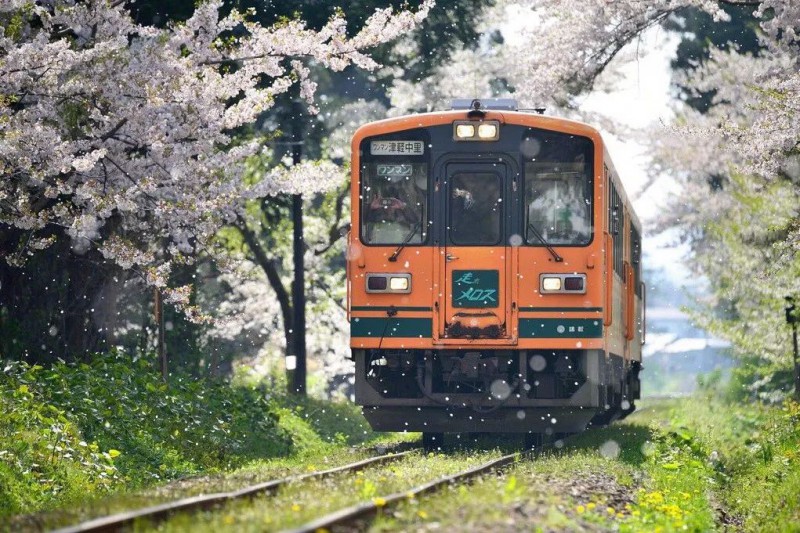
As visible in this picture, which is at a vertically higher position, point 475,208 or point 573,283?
point 475,208

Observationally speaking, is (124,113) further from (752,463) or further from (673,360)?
(673,360)

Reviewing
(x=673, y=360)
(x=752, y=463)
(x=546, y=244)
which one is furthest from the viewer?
→ (x=673, y=360)

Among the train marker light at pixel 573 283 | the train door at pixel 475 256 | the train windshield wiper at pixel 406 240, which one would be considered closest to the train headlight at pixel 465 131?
the train door at pixel 475 256

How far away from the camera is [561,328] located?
14312 millimetres

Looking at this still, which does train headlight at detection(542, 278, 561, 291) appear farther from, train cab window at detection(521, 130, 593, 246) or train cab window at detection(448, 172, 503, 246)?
train cab window at detection(448, 172, 503, 246)

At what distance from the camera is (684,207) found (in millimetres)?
39688

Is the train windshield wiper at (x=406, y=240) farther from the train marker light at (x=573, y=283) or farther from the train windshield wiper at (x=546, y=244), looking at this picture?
the train marker light at (x=573, y=283)

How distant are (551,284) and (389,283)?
161 cm

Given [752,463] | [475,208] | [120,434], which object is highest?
[475,208]

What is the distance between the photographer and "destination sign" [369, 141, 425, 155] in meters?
14.6

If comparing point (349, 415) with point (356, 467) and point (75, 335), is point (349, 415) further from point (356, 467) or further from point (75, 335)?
point (356, 467)

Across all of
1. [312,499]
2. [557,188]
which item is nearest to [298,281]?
[557,188]

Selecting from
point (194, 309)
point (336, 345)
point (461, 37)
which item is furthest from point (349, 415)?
point (336, 345)

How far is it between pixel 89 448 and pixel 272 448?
4751mm
